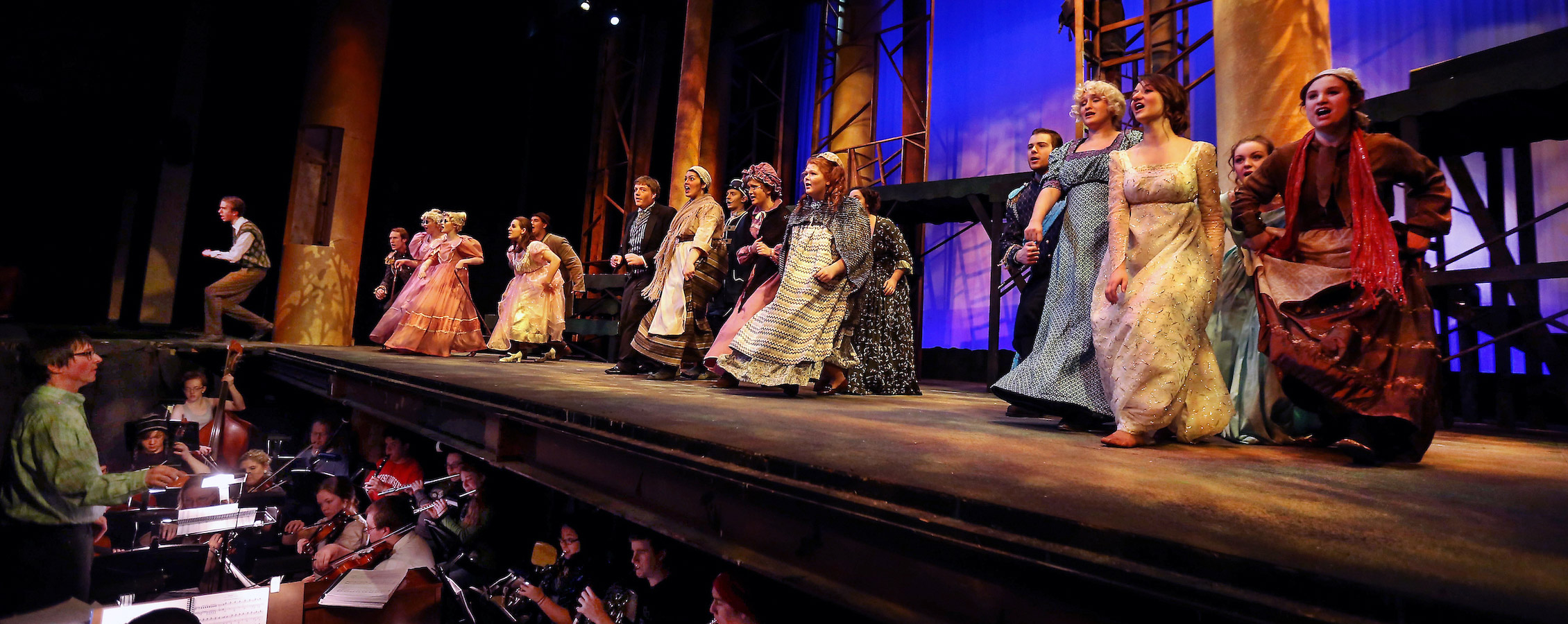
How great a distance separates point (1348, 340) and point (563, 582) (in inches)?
143

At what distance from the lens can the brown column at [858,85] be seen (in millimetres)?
10446

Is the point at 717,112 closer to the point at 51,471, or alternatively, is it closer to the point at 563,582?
the point at 563,582

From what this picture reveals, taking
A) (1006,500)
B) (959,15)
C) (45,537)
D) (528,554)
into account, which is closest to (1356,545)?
(1006,500)

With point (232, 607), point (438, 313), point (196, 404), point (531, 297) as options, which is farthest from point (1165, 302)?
point (196, 404)

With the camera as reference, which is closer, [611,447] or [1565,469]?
[1565,469]

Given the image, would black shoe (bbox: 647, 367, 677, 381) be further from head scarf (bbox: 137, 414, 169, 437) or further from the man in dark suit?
head scarf (bbox: 137, 414, 169, 437)

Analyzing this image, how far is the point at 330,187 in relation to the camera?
9805 millimetres

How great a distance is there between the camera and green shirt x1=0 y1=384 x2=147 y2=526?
3680 millimetres

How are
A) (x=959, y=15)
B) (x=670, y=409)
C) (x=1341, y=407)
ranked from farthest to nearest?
(x=959, y=15)
(x=670, y=409)
(x=1341, y=407)

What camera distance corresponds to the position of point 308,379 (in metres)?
6.31

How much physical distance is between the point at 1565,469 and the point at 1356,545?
1.78m

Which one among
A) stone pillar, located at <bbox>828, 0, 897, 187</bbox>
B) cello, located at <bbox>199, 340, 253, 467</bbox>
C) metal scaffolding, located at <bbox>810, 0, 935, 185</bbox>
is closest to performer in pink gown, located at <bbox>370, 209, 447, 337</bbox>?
cello, located at <bbox>199, 340, 253, 467</bbox>

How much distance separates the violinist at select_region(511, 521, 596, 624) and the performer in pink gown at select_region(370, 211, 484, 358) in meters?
3.73

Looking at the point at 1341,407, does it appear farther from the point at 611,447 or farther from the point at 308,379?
the point at 308,379
